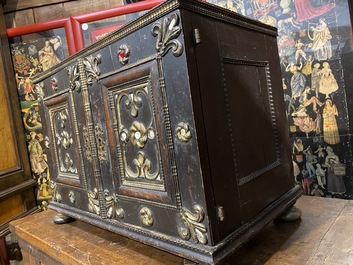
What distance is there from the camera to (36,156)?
6.07ft

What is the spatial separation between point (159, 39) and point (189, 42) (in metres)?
0.08

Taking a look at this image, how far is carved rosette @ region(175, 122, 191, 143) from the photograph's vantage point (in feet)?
2.17

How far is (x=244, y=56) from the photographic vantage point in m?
0.83

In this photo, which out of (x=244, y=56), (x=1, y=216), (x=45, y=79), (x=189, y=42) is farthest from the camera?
(x=1, y=216)

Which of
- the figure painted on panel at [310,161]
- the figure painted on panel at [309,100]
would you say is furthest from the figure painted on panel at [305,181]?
the figure painted on panel at [309,100]

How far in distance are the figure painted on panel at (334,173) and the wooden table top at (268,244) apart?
193mm

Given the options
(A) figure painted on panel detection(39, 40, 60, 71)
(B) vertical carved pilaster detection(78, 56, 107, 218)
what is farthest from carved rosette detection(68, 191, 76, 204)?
(A) figure painted on panel detection(39, 40, 60, 71)

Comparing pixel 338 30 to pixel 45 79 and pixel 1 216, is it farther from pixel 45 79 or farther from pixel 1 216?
pixel 1 216

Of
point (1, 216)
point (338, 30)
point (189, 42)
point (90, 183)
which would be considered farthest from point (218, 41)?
point (1, 216)

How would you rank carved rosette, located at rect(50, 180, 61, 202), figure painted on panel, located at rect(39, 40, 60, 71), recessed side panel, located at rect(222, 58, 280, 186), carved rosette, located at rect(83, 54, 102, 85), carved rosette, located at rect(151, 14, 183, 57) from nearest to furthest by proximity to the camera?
1. carved rosette, located at rect(151, 14, 183, 57)
2. recessed side panel, located at rect(222, 58, 280, 186)
3. carved rosette, located at rect(83, 54, 102, 85)
4. carved rosette, located at rect(50, 180, 61, 202)
5. figure painted on panel, located at rect(39, 40, 60, 71)

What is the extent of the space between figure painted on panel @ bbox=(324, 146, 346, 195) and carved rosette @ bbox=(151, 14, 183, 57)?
951 millimetres

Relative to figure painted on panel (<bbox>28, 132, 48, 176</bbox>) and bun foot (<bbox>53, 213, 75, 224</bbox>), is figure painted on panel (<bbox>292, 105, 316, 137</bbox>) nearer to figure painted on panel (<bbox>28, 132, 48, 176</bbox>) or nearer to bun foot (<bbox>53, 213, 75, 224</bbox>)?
bun foot (<bbox>53, 213, 75, 224</bbox>)

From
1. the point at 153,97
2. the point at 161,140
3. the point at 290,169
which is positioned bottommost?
the point at 290,169

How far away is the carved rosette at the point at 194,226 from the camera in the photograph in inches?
26.3
